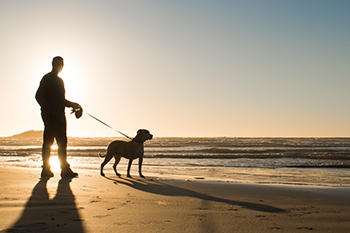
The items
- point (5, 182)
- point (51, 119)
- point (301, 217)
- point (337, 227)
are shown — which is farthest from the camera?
point (51, 119)

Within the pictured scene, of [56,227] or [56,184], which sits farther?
[56,184]

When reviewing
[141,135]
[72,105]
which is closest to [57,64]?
[72,105]

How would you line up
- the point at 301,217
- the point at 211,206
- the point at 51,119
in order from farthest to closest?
the point at 51,119, the point at 211,206, the point at 301,217

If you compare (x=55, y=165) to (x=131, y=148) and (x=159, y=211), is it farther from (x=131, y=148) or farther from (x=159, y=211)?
(x=159, y=211)

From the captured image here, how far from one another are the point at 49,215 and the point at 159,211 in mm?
1024

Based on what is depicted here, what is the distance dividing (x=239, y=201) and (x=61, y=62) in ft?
13.4

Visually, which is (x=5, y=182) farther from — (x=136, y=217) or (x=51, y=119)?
(x=136, y=217)

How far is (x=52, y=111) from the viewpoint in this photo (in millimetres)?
5297

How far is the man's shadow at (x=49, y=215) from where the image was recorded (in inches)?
89.0

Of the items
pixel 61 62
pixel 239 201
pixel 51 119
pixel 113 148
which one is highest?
pixel 61 62

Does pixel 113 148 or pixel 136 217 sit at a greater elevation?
pixel 113 148

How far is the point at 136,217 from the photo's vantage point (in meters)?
2.65

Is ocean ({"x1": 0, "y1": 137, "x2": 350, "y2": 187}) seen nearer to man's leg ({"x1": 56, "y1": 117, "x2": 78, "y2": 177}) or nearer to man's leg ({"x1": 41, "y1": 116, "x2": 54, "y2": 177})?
man's leg ({"x1": 56, "y1": 117, "x2": 78, "y2": 177})

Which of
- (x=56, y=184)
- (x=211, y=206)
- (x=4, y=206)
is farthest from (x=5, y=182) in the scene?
(x=211, y=206)
